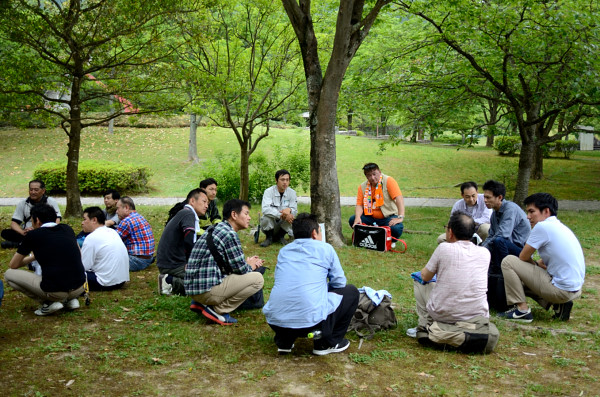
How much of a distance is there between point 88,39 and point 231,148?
13476 millimetres

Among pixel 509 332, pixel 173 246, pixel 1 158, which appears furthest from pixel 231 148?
pixel 509 332

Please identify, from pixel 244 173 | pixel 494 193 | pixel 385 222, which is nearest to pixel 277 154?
pixel 244 173

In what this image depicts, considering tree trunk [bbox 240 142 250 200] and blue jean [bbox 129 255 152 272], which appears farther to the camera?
tree trunk [bbox 240 142 250 200]

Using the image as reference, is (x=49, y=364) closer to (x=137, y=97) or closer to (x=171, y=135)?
(x=137, y=97)

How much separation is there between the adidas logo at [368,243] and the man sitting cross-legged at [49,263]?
4.64 metres

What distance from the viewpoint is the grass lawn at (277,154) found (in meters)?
18.1

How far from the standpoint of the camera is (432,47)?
12.0m

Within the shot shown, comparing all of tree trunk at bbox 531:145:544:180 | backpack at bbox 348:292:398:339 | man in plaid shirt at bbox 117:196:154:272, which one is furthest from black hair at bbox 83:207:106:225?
tree trunk at bbox 531:145:544:180

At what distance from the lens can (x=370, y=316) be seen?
5.05 m

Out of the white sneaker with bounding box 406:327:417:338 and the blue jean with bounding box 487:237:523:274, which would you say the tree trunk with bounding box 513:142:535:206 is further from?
the white sneaker with bounding box 406:327:417:338

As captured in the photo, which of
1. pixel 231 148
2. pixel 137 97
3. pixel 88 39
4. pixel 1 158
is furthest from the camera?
pixel 231 148

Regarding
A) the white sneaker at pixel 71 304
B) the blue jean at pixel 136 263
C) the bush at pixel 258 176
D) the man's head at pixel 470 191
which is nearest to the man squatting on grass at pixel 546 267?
the man's head at pixel 470 191

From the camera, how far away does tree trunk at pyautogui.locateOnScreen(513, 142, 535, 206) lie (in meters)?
12.3

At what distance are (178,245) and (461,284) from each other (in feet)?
10.6
